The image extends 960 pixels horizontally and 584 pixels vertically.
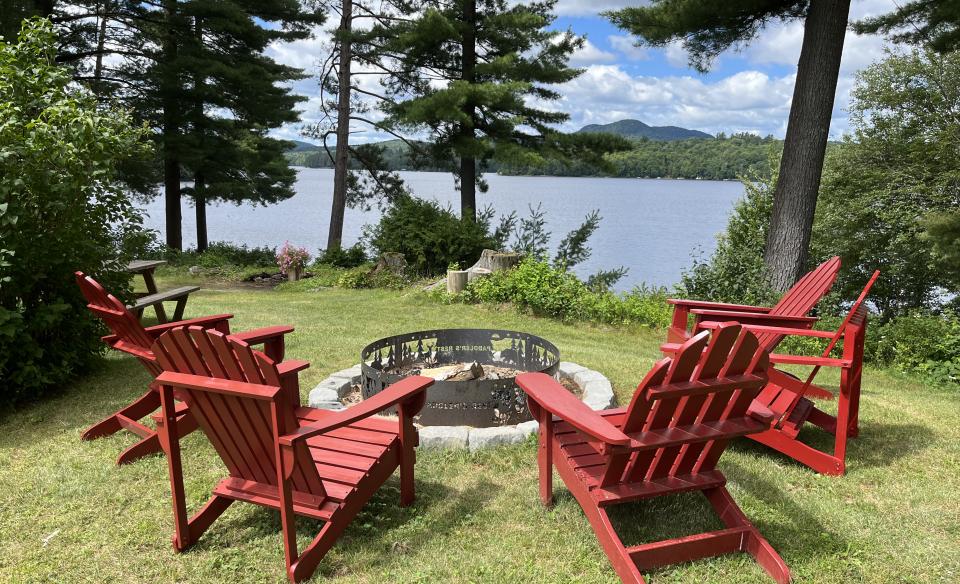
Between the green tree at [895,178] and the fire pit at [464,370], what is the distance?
1062 centimetres

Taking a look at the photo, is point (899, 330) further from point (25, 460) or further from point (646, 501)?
point (25, 460)

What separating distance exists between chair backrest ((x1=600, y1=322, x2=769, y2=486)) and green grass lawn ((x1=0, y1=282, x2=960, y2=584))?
406 millimetres

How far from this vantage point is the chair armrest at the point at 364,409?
201cm

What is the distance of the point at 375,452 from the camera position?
2.54m

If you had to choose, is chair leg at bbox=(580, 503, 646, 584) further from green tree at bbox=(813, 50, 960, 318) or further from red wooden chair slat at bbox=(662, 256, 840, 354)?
green tree at bbox=(813, 50, 960, 318)

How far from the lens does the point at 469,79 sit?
12.3 metres

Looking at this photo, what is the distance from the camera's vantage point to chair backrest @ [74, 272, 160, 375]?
2.88 metres

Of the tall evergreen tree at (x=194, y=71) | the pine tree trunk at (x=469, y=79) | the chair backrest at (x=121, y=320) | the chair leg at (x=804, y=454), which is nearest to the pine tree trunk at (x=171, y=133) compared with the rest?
the tall evergreen tree at (x=194, y=71)

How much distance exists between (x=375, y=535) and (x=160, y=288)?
9.32 meters

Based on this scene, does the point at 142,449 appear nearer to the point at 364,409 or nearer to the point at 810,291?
the point at 364,409

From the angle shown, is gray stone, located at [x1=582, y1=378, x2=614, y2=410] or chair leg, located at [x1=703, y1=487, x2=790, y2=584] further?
gray stone, located at [x1=582, y1=378, x2=614, y2=410]

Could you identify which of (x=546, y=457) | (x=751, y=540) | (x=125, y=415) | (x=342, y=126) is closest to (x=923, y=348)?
(x=751, y=540)

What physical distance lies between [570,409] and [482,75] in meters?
11.0


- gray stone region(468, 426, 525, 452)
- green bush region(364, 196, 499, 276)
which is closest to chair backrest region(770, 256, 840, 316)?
gray stone region(468, 426, 525, 452)
